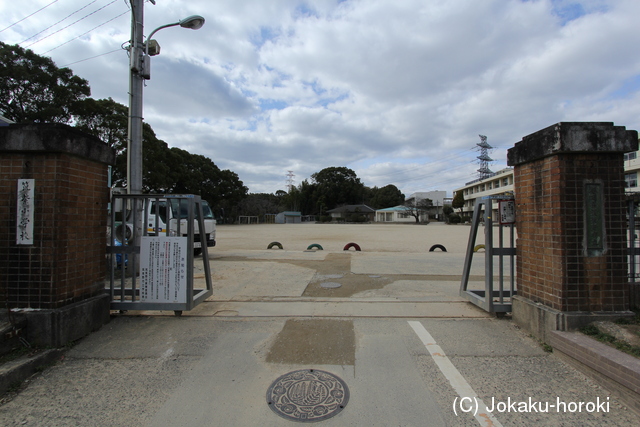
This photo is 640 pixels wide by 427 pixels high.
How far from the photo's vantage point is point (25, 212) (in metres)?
3.54

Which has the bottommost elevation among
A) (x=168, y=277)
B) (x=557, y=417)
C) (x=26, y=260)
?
(x=557, y=417)

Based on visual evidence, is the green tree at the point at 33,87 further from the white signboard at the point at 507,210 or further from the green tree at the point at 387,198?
the green tree at the point at 387,198

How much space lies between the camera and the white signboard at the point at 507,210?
433 centimetres

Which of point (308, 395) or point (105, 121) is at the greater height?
point (105, 121)

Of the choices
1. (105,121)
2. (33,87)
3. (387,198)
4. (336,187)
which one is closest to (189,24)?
(33,87)

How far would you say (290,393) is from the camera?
2.77 m

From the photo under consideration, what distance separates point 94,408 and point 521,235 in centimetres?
463

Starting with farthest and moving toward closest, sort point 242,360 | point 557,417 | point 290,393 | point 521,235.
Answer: point 521,235 < point 242,360 < point 290,393 < point 557,417

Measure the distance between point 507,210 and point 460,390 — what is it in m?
2.49

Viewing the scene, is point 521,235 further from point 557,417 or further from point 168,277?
point 168,277

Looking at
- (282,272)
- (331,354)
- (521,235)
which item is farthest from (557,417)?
(282,272)

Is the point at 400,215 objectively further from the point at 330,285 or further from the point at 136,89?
the point at 136,89

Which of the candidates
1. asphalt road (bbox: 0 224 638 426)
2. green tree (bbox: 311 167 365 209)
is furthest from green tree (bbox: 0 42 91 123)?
green tree (bbox: 311 167 365 209)

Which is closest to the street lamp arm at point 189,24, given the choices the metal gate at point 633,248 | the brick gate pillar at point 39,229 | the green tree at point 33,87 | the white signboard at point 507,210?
the brick gate pillar at point 39,229
